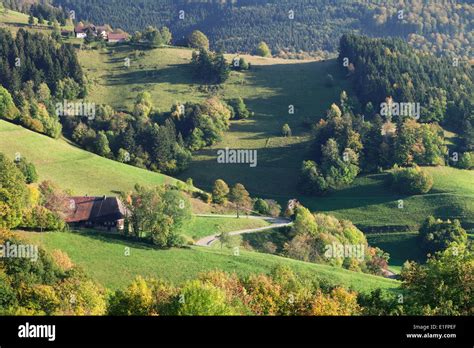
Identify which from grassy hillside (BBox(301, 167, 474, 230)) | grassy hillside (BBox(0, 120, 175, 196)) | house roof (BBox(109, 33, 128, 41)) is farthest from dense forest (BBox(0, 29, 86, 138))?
grassy hillside (BBox(301, 167, 474, 230))

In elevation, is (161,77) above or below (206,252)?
above

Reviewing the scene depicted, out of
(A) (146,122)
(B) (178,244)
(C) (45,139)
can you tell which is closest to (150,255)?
(B) (178,244)

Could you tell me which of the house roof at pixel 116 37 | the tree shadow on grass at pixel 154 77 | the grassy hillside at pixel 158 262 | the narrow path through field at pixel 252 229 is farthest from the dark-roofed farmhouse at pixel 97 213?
the house roof at pixel 116 37

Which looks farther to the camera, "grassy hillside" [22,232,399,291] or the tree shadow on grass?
the tree shadow on grass
